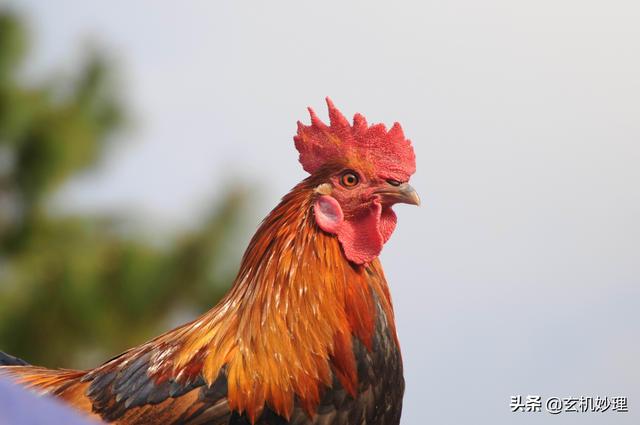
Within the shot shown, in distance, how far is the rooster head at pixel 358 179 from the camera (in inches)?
105

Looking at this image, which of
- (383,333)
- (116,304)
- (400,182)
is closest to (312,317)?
(383,333)

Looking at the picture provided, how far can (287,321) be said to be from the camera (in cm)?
261

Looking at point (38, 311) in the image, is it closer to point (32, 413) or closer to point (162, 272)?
point (162, 272)

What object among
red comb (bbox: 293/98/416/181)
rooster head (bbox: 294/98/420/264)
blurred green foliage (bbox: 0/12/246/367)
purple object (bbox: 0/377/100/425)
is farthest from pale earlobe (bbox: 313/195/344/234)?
blurred green foliage (bbox: 0/12/246/367)

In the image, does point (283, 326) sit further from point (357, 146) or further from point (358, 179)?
point (357, 146)

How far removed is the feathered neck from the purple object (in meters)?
1.70

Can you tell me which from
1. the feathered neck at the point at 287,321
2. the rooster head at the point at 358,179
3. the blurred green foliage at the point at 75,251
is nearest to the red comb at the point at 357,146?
the rooster head at the point at 358,179

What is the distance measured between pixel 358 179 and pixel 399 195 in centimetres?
14

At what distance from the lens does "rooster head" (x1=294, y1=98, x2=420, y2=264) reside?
268 cm

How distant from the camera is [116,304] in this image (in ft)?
28.5

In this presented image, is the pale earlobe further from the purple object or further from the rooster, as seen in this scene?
the purple object

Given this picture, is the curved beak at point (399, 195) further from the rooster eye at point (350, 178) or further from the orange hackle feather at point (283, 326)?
the orange hackle feather at point (283, 326)

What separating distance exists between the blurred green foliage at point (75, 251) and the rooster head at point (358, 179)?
6.04 metres

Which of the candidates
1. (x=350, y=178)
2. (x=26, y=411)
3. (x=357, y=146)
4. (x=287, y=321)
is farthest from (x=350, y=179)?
(x=26, y=411)
